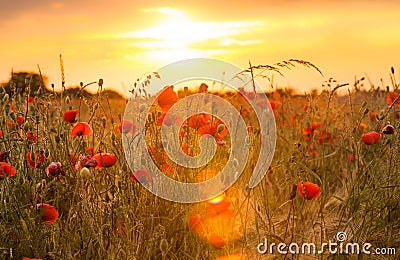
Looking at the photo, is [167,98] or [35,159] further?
[167,98]

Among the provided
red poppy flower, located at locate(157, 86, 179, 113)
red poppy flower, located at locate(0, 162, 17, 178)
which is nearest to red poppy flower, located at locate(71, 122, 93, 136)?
red poppy flower, located at locate(0, 162, 17, 178)

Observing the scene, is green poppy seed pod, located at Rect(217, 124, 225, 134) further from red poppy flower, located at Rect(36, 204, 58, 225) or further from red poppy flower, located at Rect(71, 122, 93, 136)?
red poppy flower, located at Rect(36, 204, 58, 225)

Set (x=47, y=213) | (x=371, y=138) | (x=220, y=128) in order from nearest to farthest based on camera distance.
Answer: (x=47, y=213)
(x=220, y=128)
(x=371, y=138)

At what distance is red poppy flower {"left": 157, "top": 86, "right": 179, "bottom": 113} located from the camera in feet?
8.44

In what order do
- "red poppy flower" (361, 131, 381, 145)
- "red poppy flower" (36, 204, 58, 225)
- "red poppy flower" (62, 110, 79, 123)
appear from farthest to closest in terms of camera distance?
1. "red poppy flower" (361, 131, 381, 145)
2. "red poppy flower" (62, 110, 79, 123)
3. "red poppy flower" (36, 204, 58, 225)

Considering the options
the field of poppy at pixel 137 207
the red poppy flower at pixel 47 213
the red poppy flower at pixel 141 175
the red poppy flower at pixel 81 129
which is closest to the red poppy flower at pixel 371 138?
the field of poppy at pixel 137 207

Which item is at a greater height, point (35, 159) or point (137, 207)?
point (35, 159)

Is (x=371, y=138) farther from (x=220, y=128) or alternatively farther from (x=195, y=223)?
(x=195, y=223)

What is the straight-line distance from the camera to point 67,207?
107 inches

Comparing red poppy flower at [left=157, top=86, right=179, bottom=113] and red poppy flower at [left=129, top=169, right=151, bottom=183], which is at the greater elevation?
red poppy flower at [left=157, top=86, right=179, bottom=113]

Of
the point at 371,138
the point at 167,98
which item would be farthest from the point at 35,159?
the point at 371,138

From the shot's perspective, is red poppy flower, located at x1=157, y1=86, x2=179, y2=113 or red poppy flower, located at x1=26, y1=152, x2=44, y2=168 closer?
red poppy flower, located at x1=26, y1=152, x2=44, y2=168

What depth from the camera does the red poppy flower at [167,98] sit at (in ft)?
8.44

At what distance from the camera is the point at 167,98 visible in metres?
2.59
